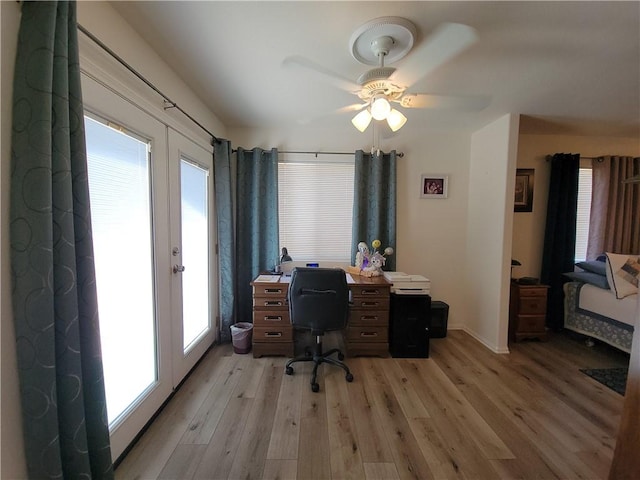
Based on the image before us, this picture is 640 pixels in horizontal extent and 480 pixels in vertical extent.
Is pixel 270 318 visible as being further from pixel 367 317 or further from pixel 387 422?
pixel 387 422

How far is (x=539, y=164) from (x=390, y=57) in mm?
2781

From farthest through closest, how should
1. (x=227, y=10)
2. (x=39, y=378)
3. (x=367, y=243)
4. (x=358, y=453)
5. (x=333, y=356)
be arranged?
(x=367, y=243)
(x=333, y=356)
(x=358, y=453)
(x=227, y=10)
(x=39, y=378)

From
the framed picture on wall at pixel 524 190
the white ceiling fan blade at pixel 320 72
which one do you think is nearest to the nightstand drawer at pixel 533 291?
the framed picture on wall at pixel 524 190

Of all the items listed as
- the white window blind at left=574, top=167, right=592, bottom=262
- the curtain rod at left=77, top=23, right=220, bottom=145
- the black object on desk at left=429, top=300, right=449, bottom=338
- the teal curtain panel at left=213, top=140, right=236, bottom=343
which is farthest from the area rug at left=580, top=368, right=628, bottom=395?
the curtain rod at left=77, top=23, right=220, bottom=145

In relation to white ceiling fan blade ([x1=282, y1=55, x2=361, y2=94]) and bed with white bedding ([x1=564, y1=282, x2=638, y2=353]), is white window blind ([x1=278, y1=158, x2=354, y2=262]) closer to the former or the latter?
white ceiling fan blade ([x1=282, y1=55, x2=361, y2=94])

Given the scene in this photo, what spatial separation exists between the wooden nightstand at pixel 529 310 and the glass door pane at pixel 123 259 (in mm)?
3507

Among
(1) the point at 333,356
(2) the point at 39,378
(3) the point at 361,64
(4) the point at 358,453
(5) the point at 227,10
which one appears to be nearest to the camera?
(2) the point at 39,378

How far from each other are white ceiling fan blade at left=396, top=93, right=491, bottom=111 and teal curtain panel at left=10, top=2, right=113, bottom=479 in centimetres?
196

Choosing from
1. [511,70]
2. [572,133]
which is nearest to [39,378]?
[511,70]

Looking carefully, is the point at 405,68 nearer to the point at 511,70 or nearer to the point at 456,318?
the point at 511,70

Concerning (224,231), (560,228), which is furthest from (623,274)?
(224,231)

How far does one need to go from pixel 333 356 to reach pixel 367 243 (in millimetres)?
1309

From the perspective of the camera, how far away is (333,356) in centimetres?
262

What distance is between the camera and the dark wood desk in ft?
8.30
